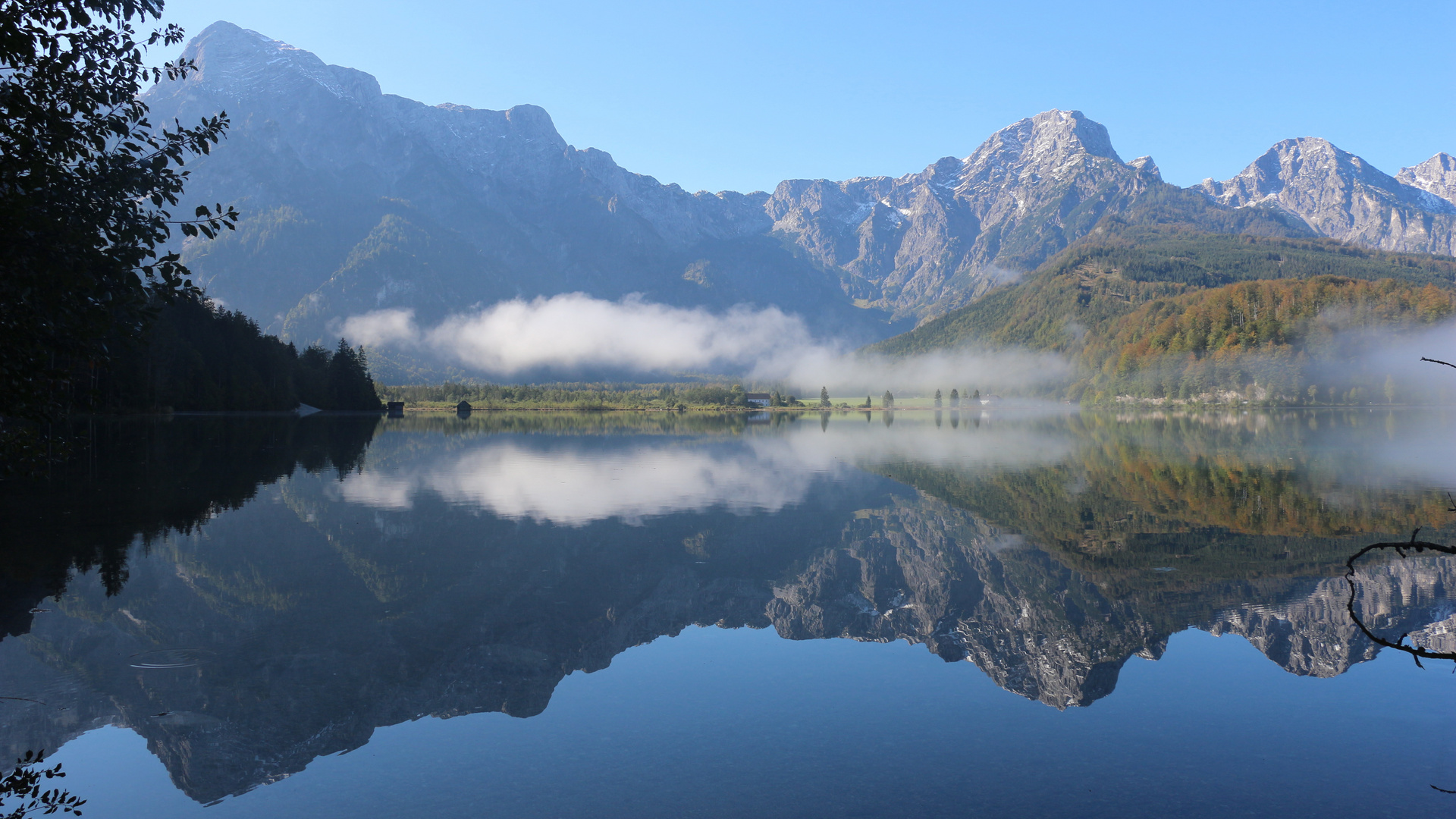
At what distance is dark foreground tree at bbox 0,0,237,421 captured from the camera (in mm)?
6930

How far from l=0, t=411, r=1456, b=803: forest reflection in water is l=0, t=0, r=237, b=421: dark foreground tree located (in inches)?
188

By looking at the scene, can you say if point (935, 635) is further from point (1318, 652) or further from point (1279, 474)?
point (1279, 474)

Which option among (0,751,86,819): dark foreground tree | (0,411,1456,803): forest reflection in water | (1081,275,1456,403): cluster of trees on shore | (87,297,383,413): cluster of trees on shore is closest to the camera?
(0,751,86,819): dark foreground tree

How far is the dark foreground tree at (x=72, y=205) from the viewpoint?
6930 mm

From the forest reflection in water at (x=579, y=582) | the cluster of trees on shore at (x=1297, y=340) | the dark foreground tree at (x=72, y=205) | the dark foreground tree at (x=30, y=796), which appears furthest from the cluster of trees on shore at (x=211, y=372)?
the cluster of trees on shore at (x=1297, y=340)

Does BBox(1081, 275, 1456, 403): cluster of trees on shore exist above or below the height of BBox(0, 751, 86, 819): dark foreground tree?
above

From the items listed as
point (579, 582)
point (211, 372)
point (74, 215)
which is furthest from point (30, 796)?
point (211, 372)

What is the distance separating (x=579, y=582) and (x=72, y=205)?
10.9 m

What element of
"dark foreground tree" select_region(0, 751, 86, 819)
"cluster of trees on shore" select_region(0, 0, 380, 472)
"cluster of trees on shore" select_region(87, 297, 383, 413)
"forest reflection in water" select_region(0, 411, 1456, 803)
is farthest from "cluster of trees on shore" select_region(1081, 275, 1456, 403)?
"dark foreground tree" select_region(0, 751, 86, 819)

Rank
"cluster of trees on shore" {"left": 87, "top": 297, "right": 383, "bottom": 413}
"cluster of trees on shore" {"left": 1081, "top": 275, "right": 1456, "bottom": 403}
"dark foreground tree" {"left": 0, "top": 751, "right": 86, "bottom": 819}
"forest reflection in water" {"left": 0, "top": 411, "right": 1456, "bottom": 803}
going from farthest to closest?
"cluster of trees on shore" {"left": 1081, "top": 275, "right": 1456, "bottom": 403}
"cluster of trees on shore" {"left": 87, "top": 297, "right": 383, "bottom": 413}
"forest reflection in water" {"left": 0, "top": 411, "right": 1456, "bottom": 803}
"dark foreground tree" {"left": 0, "top": 751, "right": 86, "bottom": 819}

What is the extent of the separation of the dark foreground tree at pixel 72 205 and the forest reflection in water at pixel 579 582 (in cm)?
478

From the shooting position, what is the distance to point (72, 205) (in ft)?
27.7

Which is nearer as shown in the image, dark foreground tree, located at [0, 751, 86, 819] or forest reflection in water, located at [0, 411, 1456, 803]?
dark foreground tree, located at [0, 751, 86, 819]

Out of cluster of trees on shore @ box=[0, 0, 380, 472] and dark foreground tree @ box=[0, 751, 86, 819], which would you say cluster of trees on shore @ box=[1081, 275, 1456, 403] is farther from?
dark foreground tree @ box=[0, 751, 86, 819]
